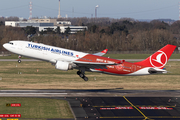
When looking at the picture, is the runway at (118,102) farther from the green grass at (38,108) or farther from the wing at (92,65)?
the wing at (92,65)

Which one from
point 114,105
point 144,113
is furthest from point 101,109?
point 144,113

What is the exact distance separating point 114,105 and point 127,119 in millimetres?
7753

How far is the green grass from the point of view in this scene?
4391cm

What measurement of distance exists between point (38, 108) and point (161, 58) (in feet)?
87.3

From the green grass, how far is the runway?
178 centimetres

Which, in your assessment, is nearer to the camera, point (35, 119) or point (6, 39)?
point (35, 119)

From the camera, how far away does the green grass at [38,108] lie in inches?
1729

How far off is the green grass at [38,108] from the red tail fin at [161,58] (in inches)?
772

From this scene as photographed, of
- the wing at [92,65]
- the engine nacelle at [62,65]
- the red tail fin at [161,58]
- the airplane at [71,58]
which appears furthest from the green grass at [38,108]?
the red tail fin at [161,58]

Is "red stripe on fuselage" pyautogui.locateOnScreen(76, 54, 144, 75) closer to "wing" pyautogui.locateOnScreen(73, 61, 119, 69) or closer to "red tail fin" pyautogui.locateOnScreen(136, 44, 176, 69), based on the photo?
"wing" pyautogui.locateOnScreen(73, 61, 119, 69)

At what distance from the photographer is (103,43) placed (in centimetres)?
19300

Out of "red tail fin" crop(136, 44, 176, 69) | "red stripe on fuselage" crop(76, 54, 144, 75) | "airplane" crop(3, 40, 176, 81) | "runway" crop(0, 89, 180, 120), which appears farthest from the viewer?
"red tail fin" crop(136, 44, 176, 69)

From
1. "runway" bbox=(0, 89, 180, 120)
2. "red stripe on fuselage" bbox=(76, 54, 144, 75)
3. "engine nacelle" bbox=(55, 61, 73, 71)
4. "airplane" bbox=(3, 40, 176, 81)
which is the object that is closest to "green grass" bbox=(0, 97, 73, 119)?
"runway" bbox=(0, 89, 180, 120)

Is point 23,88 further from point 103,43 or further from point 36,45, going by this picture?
point 103,43
